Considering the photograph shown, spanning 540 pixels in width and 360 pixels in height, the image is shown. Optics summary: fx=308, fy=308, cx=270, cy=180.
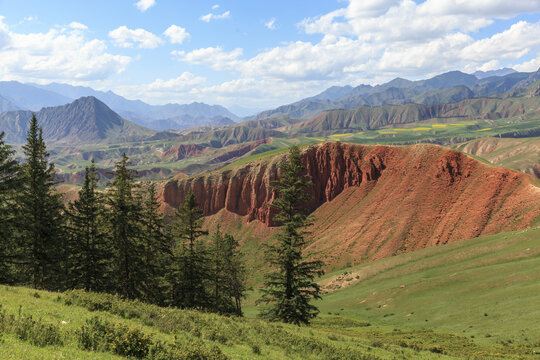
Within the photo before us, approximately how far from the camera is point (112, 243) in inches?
1353

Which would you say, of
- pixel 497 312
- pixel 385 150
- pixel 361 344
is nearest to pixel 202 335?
pixel 361 344

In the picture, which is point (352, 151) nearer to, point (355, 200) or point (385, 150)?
point (385, 150)

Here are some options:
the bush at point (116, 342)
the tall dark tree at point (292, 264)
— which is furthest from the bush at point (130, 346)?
the tall dark tree at point (292, 264)

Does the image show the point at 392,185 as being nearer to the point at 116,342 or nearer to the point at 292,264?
the point at 292,264

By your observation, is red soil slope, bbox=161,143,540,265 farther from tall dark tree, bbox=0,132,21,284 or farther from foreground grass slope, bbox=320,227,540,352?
tall dark tree, bbox=0,132,21,284

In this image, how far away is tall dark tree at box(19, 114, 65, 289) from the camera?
3225 centimetres

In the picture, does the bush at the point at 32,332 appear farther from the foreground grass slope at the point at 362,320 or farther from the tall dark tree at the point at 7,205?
the tall dark tree at the point at 7,205

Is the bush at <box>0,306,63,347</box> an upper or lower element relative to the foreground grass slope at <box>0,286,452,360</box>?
upper

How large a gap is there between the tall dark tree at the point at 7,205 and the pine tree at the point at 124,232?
853 centimetres

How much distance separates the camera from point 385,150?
106562mm

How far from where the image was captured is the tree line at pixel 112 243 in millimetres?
30562

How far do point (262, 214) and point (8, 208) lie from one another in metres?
95.1

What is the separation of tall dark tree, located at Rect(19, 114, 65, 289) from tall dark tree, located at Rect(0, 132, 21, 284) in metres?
0.88

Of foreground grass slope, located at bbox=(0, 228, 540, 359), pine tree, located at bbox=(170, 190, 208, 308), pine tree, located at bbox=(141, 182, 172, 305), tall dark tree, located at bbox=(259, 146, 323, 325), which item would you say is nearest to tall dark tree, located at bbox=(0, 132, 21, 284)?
pine tree, located at bbox=(141, 182, 172, 305)
